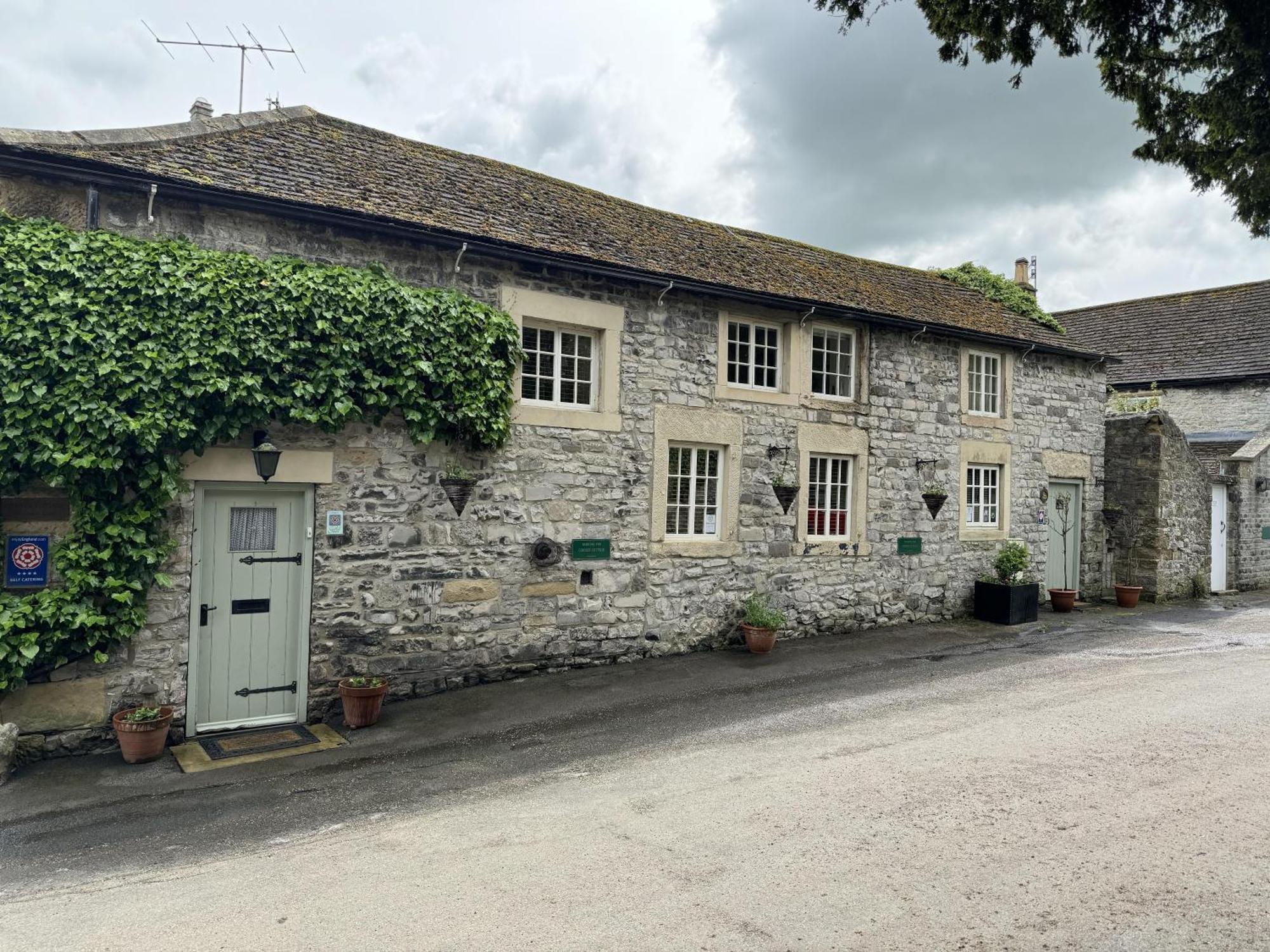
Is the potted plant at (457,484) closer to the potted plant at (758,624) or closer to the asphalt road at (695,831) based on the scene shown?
the asphalt road at (695,831)

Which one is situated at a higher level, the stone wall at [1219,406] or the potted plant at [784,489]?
the stone wall at [1219,406]

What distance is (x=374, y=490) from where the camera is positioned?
798 centimetres

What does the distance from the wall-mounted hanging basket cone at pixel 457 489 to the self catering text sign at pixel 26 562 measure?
340 centimetres

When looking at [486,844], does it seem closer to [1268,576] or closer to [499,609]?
[499,609]

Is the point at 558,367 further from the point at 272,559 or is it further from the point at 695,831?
the point at 695,831

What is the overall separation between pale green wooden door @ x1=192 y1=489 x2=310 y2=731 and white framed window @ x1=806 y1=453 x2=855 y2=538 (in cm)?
682

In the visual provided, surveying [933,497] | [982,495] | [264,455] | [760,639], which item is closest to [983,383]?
[982,495]

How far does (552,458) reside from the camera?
9008mm

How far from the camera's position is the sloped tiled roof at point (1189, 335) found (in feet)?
60.8

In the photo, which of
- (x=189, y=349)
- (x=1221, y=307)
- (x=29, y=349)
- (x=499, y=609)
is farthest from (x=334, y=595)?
(x=1221, y=307)

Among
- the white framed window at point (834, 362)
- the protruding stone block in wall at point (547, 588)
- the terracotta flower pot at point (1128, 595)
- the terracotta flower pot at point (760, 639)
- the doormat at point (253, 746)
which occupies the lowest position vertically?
the doormat at point (253, 746)

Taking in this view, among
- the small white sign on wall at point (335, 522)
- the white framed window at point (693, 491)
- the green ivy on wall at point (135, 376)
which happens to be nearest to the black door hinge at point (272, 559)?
the small white sign on wall at point (335, 522)

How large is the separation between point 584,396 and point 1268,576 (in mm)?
17193

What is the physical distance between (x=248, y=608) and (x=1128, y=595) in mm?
14349
